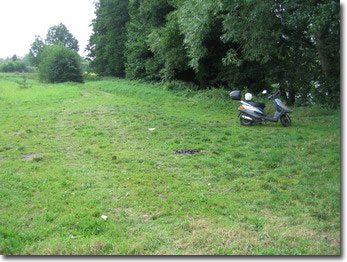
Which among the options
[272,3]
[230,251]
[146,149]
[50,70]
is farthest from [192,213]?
[50,70]

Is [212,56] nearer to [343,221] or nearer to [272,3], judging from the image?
[272,3]

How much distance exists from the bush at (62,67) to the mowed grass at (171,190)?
102ft

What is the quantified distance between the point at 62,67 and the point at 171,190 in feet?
126

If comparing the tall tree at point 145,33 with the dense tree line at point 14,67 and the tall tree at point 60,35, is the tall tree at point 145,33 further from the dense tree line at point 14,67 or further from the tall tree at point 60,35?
the tall tree at point 60,35

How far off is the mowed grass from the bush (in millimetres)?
31038

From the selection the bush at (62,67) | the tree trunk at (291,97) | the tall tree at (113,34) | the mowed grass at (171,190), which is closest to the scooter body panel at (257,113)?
the mowed grass at (171,190)

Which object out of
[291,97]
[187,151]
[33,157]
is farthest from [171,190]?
[291,97]

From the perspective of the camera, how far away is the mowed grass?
3521 mm

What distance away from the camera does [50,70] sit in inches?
1563

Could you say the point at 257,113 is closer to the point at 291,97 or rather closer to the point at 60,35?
the point at 291,97

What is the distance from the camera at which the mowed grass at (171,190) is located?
3.52m

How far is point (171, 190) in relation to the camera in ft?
17.0

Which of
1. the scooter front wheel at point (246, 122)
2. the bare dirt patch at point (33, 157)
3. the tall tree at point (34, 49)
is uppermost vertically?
the tall tree at point (34, 49)

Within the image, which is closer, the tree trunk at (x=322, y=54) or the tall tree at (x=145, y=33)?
the tree trunk at (x=322, y=54)
